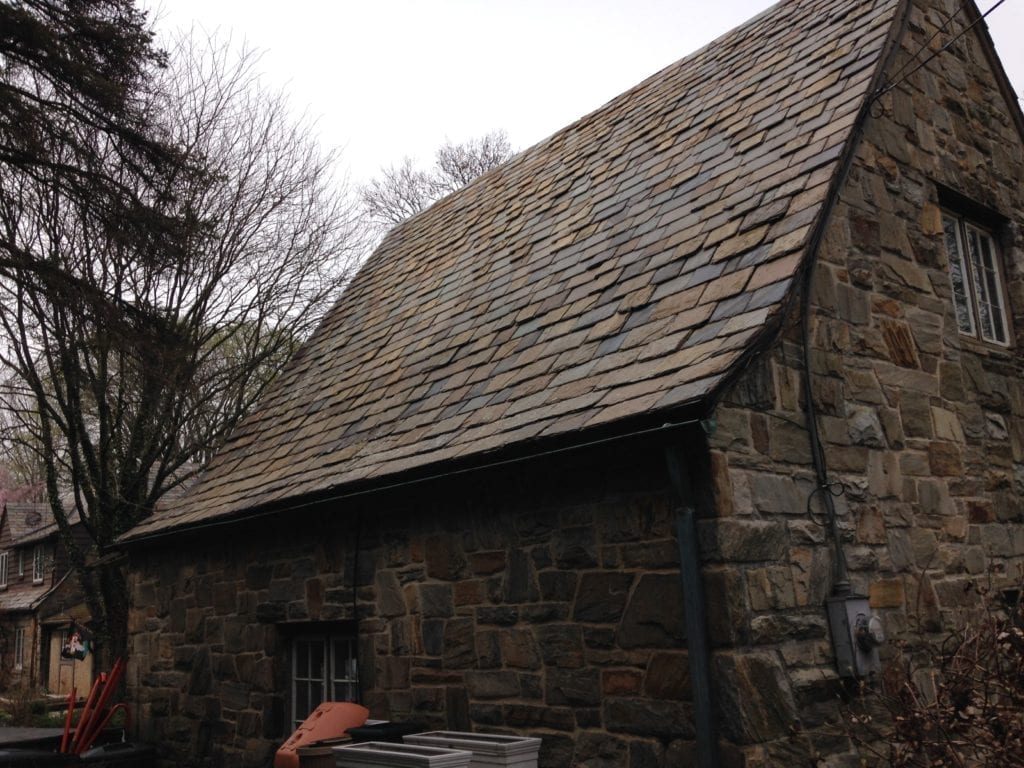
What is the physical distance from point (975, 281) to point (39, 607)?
99.4ft

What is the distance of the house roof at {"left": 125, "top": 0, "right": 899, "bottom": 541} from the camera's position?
5.47 metres

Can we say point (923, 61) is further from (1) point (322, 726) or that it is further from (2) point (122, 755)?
(2) point (122, 755)

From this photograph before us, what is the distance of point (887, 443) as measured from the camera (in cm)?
591

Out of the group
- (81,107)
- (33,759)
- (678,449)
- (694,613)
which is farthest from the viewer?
(33,759)

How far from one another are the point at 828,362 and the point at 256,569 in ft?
16.8

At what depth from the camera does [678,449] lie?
4.82m

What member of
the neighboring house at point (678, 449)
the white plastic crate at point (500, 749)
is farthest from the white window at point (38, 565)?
the white plastic crate at point (500, 749)

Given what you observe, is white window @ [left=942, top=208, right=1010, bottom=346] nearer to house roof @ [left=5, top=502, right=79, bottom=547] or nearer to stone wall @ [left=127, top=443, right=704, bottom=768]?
stone wall @ [left=127, top=443, right=704, bottom=768]

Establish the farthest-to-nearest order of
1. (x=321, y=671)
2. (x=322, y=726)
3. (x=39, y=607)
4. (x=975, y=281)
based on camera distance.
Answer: (x=39, y=607), (x=321, y=671), (x=975, y=281), (x=322, y=726)

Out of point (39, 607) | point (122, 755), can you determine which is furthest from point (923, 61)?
point (39, 607)

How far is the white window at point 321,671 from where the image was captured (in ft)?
24.8

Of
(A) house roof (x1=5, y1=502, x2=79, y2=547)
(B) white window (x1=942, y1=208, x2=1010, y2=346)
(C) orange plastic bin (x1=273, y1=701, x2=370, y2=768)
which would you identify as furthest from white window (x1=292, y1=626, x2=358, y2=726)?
(A) house roof (x1=5, y1=502, x2=79, y2=547)

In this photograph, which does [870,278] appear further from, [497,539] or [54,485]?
[54,485]

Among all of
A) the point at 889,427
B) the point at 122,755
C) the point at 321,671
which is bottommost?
the point at 122,755
